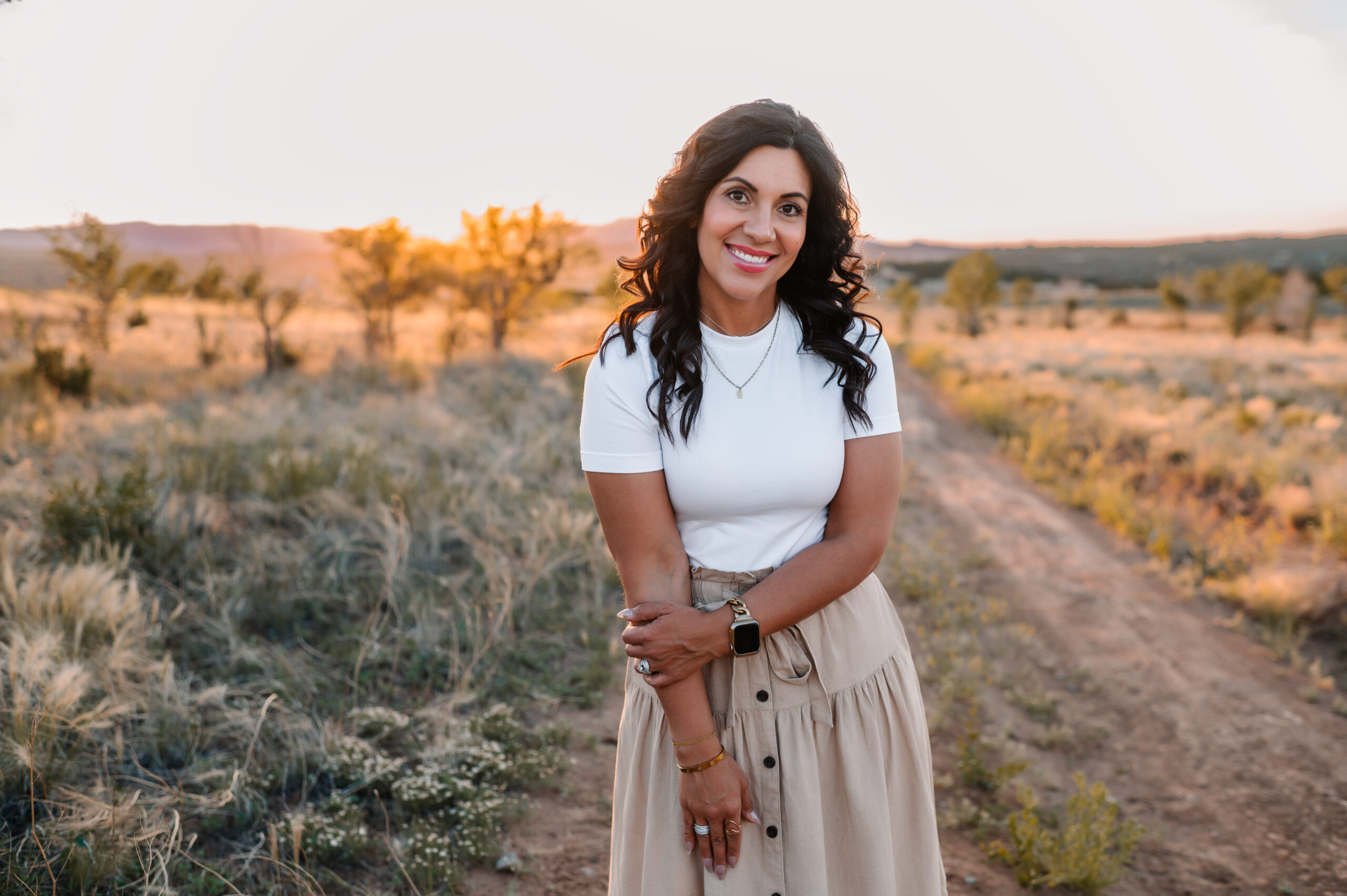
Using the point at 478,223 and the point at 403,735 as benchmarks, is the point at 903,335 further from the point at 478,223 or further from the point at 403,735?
the point at 403,735

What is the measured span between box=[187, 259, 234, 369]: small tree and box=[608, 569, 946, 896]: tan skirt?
47.9 ft

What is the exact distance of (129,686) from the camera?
10.8 feet

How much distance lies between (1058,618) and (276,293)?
598 inches

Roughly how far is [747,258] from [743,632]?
0.81 metres

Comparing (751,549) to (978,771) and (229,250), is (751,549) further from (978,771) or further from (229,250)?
(229,250)

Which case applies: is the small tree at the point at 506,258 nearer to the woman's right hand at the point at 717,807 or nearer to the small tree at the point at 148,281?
the small tree at the point at 148,281

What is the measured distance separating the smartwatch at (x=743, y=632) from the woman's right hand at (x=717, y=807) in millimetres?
213

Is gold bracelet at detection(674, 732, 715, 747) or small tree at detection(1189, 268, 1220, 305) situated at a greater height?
small tree at detection(1189, 268, 1220, 305)

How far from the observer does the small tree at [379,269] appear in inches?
737

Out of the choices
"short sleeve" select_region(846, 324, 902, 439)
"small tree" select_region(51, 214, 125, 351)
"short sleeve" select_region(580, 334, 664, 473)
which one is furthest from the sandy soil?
"small tree" select_region(51, 214, 125, 351)

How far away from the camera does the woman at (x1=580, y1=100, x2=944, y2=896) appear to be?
1579 millimetres

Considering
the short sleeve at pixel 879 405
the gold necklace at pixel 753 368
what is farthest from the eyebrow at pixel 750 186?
the short sleeve at pixel 879 405

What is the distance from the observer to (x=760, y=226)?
5.35 ft

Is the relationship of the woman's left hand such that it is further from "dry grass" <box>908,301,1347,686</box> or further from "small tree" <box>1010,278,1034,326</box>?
"small tree" <box>1010,278,1034,326</box>
